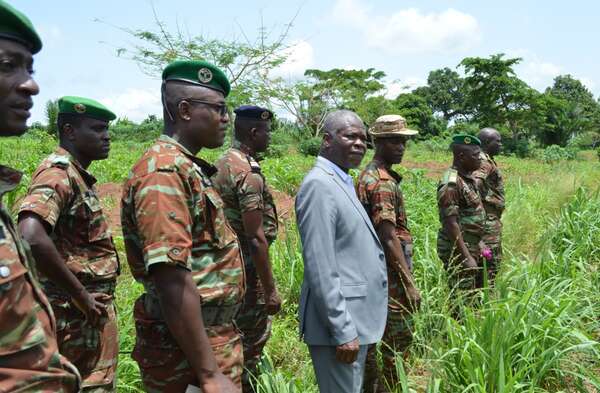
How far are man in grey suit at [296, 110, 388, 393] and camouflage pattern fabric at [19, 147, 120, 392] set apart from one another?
1.01 meters

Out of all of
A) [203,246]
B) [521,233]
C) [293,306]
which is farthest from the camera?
[521,233]

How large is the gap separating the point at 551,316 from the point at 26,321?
2776 millimetres

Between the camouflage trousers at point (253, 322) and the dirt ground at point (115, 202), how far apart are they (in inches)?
152

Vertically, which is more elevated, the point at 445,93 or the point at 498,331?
the point at 445,93

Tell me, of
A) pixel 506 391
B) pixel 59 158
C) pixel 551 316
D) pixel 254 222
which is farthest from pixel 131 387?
pixel 551 316

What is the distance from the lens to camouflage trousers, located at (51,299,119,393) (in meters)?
2.47

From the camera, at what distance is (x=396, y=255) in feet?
10.7

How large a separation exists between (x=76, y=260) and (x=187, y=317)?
1.23m

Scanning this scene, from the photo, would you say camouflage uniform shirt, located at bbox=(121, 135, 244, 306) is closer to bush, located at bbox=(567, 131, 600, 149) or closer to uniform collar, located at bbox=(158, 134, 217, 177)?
uniform collar, located at bbox=(158, 134, 217, 177)

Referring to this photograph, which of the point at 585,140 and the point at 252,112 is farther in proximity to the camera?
the point at 585,140

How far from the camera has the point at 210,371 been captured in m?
1.58

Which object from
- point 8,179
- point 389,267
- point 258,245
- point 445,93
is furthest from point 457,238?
point 445,93

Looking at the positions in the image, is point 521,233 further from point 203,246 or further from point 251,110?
point 203,246

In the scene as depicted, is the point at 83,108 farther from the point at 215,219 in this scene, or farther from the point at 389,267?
the point at 389,267
